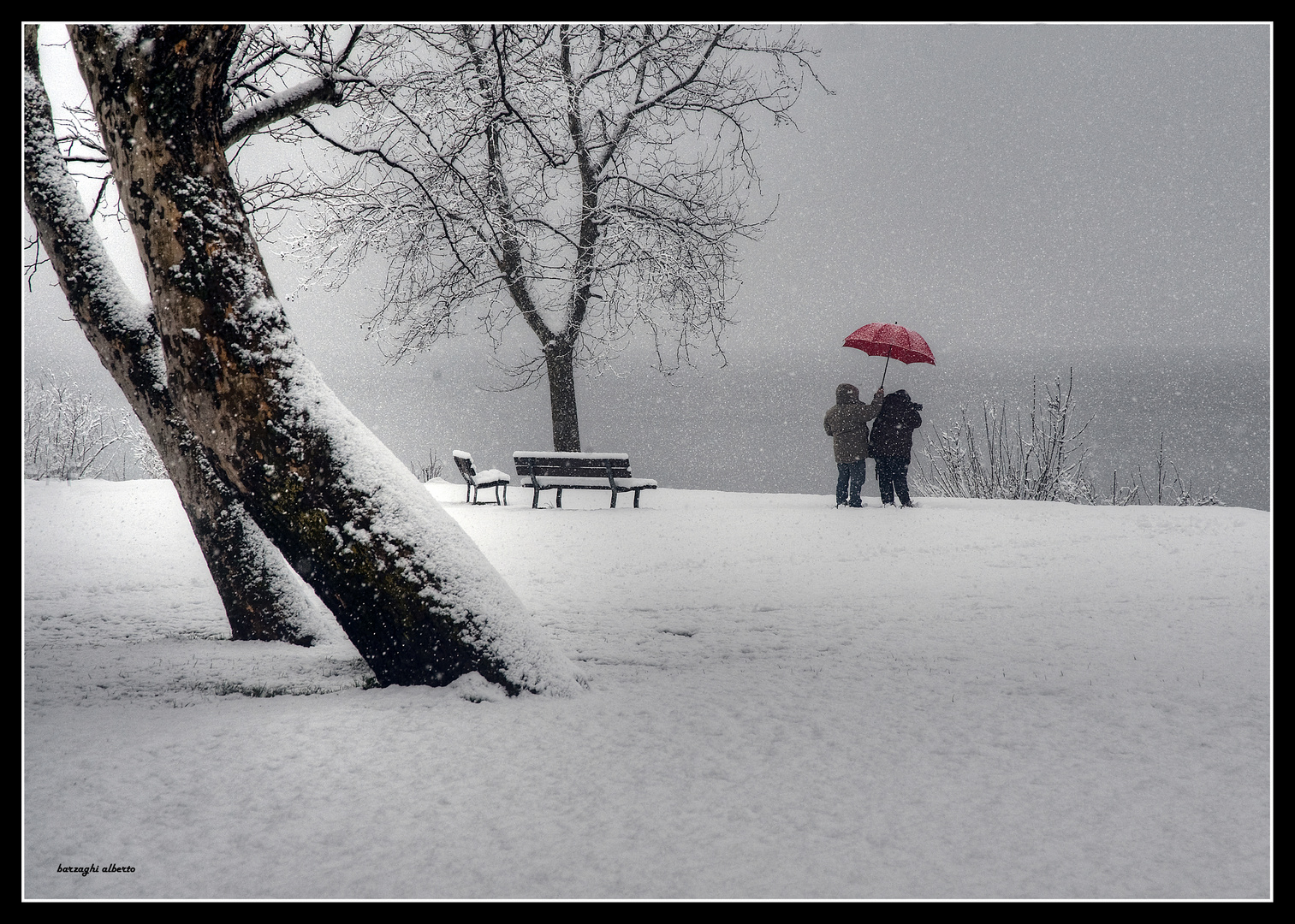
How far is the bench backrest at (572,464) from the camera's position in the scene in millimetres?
11422

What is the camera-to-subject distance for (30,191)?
3.66 meters

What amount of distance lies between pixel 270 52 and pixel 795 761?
19.4 feet

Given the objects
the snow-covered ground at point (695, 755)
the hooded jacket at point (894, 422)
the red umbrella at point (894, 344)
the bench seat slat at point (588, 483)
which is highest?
the red umbrella at point (894, 344)

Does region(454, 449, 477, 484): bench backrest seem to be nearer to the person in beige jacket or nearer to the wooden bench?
the wooden bench

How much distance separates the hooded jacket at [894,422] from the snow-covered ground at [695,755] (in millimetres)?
4945

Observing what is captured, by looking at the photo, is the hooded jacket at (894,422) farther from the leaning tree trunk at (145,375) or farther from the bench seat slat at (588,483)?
the leaning tree trunk at (145,375)

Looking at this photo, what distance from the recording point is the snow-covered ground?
6.73ft

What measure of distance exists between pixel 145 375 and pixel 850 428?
8202 mm

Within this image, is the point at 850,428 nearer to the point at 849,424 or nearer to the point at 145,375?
the point at 849,424

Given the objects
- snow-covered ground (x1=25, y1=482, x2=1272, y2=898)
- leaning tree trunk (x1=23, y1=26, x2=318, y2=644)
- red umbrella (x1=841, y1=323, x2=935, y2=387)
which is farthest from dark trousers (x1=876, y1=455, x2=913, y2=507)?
leaning tree trunk (x1=23, y1=26, x2=318, y2=644)

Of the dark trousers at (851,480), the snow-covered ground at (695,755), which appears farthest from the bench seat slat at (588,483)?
the snow-covered ground at (695,755)

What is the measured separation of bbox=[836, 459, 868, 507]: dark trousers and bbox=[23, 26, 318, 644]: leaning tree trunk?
25.3 feet

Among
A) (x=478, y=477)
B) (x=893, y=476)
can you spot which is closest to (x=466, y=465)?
(x=478, y=477)
